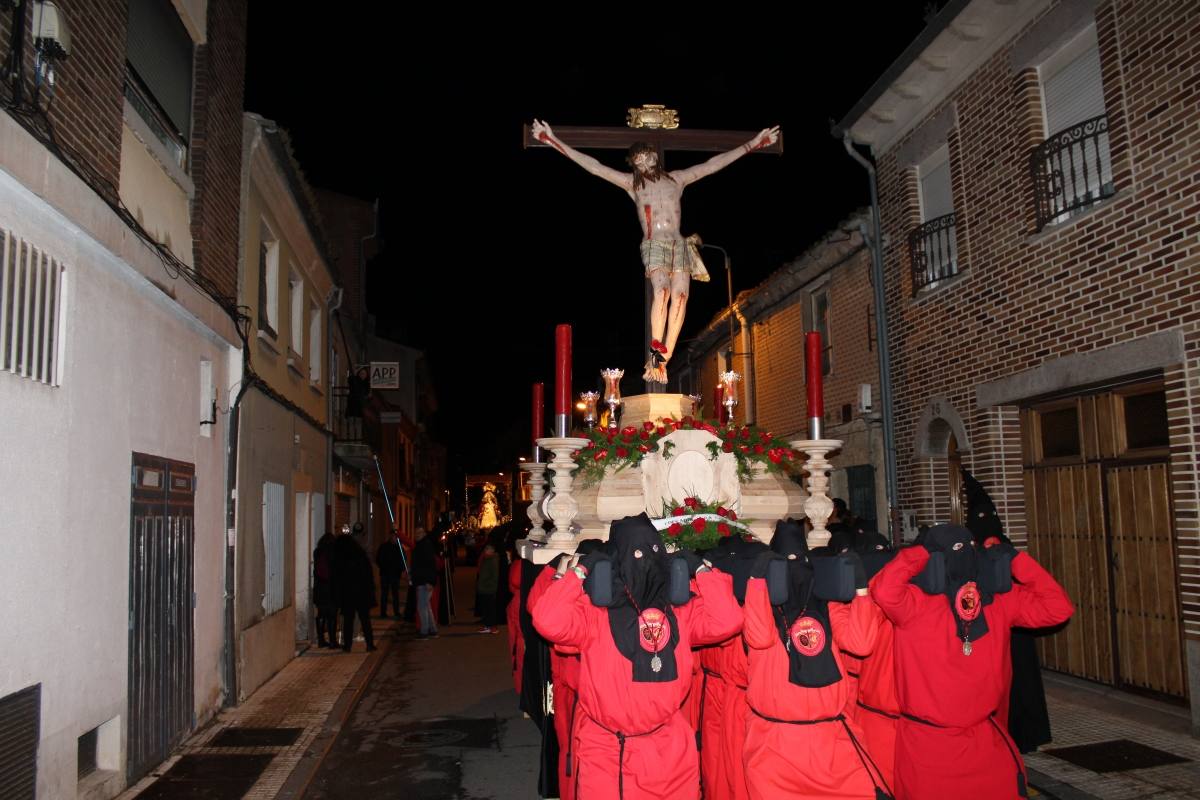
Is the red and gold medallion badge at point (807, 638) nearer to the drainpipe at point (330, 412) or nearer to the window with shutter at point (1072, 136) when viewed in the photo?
the window with shutter at point (1072, 136)

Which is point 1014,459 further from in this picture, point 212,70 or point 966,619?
point 212,70

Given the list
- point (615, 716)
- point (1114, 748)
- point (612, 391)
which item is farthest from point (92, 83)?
point (1114, 748)

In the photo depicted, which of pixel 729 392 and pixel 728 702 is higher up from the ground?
pixel 729 392

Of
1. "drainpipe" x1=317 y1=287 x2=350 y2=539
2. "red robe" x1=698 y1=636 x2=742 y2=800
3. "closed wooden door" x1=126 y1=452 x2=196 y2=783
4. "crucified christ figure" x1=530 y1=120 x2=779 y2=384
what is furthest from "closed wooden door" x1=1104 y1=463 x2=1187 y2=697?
"drainpipe" x1=317 y1=287 x2=350 y2=539

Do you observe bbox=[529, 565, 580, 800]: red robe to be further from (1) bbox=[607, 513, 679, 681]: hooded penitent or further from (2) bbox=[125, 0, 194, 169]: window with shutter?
(2) bbox=[125, 0, 194, 169]: window with shutter

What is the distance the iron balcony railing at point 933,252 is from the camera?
445 inches

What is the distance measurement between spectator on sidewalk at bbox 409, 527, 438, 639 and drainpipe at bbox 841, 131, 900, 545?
7505 mm

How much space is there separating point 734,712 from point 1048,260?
645 cm

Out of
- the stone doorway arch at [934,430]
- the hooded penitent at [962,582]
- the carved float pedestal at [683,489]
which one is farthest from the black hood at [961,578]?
the stone doorway arch at [934,430]

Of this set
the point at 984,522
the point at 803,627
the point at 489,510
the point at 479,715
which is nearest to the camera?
the point at 803,627

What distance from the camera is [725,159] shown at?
809 centimetres

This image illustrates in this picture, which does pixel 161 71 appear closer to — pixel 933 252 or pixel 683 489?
pixel 683 489

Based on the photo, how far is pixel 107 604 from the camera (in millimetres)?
6277

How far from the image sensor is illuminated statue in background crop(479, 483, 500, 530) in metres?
46.3
